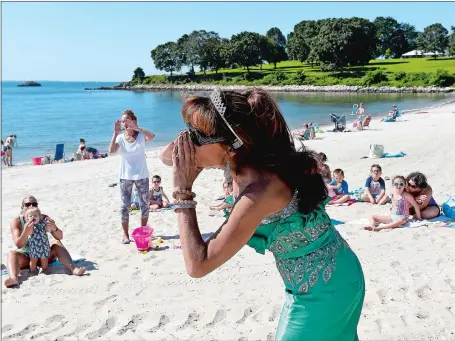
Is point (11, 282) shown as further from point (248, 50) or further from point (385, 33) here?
point (385, 33)

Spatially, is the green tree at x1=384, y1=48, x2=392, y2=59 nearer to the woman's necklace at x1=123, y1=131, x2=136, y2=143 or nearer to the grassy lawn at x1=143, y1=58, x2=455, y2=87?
the grassy lawn at x1=143, y1=58, x2=455, y2=87

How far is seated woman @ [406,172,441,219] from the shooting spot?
7684mm

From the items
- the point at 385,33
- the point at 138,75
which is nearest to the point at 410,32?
the point at 385,33

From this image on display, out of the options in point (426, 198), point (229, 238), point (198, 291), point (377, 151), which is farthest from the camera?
point (377, 151)

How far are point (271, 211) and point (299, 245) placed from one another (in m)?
0.20

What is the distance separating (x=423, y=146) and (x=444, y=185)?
19.8ft

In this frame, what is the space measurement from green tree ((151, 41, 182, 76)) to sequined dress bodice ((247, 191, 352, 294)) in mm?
124302

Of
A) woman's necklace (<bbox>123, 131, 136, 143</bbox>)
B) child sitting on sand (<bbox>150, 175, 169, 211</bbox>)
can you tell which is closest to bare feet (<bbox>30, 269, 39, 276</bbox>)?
woman's necklace (<bbox>123, 131, 136, 143</bbox>)

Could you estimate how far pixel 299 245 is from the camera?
6.21 feet

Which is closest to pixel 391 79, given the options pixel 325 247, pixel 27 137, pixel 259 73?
pixel 259 73

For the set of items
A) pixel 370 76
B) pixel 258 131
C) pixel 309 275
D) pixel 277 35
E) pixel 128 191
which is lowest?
pixel 128 191

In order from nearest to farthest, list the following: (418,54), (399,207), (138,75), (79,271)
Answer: (79,271)
(399,207)
(418,54)
(138,75)

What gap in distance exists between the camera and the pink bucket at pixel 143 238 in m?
6.97

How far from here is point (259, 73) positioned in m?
98.9
